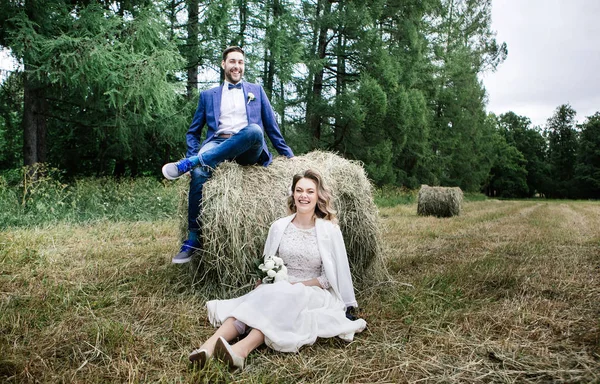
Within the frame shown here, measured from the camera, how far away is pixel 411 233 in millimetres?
6906

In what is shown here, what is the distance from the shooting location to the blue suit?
351 cm

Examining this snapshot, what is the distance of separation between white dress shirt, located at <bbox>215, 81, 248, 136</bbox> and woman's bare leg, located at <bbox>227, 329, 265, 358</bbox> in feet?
6.66

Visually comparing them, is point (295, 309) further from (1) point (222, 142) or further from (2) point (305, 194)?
(1) point (222, 142)

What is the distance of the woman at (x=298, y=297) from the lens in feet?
7.89

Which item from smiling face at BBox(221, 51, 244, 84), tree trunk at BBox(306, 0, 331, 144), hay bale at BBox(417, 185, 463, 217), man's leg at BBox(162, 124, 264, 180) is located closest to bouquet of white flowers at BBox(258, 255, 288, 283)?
man's leg at BBox(162, 124, 264, 180)

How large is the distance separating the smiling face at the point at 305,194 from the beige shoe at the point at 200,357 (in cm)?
119

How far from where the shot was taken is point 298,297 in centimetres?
259

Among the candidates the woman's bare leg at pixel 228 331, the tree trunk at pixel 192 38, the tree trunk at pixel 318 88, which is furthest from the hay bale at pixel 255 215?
the tree trunk at pixel 318 88

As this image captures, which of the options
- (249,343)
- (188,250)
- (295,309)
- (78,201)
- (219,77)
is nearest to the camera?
(249,343)

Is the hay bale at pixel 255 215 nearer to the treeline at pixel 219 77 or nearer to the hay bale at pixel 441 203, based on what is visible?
the treeline at pixel 219 77

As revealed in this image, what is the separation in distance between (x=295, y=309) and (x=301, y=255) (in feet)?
1.67

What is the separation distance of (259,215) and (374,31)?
10.9m

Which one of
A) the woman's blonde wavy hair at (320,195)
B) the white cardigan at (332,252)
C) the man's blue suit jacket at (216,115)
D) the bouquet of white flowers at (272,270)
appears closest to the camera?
the bouquet of white flowers at (272,270)

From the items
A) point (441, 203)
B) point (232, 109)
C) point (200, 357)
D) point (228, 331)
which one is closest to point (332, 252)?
point (228, 331)
